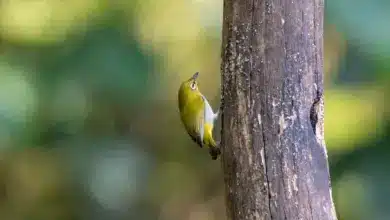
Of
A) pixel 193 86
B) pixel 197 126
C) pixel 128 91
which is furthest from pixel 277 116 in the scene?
pixel 128 91

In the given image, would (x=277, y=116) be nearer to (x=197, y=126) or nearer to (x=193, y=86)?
(x=197, y=126)

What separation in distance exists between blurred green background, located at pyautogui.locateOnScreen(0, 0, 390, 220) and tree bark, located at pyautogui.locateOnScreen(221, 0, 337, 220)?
0.77 metres

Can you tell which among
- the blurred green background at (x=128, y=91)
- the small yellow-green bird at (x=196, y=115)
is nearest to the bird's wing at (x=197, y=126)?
the small yellow-green bird at (x=196, y=115)

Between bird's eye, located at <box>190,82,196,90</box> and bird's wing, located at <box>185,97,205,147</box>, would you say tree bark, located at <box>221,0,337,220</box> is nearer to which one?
bird's wing, located at <box>185,97,205,147</box>

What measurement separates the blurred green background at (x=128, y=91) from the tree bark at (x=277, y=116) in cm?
77

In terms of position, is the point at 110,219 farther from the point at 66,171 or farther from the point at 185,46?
the point at 185,46

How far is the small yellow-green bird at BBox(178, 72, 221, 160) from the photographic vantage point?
1462 millimetres

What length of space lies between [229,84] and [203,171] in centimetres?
134

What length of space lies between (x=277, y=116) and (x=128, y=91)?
0.98 m

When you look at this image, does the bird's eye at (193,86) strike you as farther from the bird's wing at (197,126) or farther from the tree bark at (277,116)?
the tree bark at (277,116)

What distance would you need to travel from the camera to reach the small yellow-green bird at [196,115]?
4.80 feet

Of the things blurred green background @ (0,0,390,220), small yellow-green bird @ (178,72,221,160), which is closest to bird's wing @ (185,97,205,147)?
small yellow-green bird @ (178,72,221,160)

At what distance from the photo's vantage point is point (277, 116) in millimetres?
990

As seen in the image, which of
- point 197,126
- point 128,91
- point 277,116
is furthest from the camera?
point 128,91
